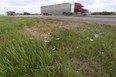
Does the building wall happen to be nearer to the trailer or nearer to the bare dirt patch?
the trailer

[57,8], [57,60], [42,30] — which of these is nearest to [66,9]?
[57,8]

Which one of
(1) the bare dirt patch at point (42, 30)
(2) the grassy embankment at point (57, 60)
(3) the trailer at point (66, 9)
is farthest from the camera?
(3) the trailer at point (66, 9)

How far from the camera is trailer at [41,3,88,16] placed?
30.7 meters

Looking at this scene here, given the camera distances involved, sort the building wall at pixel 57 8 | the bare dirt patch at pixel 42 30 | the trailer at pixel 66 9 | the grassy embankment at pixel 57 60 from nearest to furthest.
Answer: the grassy embankment at pixel 57 60 < the bare dirt patch at pixel 42 30 < the trailer at pixel 66 9 < the building wall at pixel 57 8

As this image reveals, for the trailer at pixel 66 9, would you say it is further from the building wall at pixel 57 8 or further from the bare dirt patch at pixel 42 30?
the bare dirt patch at pixel 42 30

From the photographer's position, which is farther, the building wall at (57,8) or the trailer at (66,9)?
the building wall at (57,8)

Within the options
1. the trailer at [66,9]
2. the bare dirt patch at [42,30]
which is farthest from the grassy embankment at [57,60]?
the trailer at [66,9]

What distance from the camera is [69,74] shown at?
3154 mm

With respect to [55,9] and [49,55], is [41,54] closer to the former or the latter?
[49,55]

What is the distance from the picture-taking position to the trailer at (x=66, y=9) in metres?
30.7

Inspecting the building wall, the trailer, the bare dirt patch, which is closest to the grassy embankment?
the bare dirt patch

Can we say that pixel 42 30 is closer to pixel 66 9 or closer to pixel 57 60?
pixel 57 60

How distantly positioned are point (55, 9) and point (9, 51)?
1375 inches

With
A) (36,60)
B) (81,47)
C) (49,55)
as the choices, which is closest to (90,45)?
(81,47)
